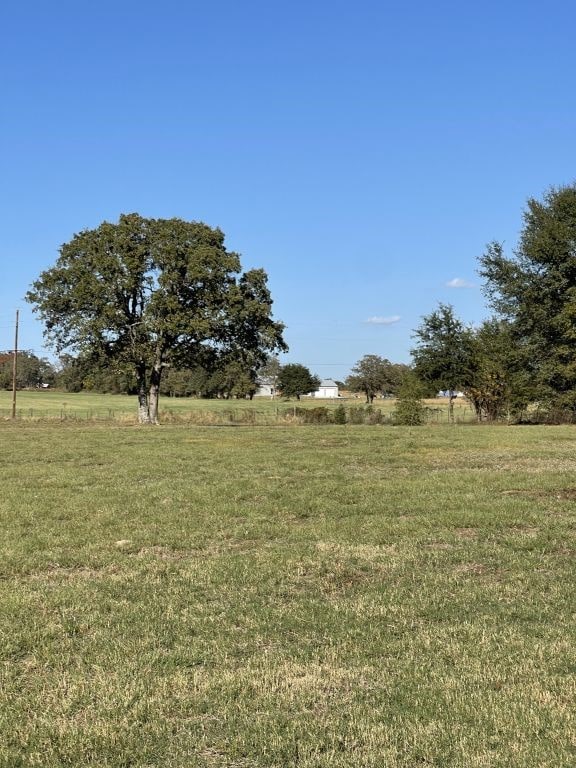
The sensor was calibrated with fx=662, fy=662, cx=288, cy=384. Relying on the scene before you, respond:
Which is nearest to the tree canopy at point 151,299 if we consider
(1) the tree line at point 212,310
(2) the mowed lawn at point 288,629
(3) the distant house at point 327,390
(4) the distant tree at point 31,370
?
(1) the tree line at point 212,310

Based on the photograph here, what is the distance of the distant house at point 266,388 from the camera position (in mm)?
141512

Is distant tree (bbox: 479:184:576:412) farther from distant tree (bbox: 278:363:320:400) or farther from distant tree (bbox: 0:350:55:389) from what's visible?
distant tree (bbox: 0:350:55:389)

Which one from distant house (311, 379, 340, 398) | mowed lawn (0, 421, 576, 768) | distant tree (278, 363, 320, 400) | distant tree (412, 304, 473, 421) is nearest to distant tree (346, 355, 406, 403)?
distant tree (278, 363, 320, 400)

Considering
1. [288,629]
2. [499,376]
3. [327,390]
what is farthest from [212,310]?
[327,390]

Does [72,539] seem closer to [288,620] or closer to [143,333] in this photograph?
[288,620]

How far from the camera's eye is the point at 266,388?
172 meters

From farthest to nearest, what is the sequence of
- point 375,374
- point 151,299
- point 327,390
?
point 327,390 < point 375,374 < point 151,299

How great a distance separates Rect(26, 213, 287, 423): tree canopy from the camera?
120ft

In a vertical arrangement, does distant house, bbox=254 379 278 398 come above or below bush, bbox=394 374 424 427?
above

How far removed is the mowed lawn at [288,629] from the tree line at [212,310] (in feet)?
87.1

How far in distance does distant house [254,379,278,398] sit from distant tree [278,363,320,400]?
6082 mm

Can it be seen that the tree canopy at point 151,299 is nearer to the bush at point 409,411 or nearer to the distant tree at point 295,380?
the bush at point 409,411

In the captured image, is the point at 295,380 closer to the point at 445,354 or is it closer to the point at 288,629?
the point at 445,354

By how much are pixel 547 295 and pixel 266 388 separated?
134 meters
